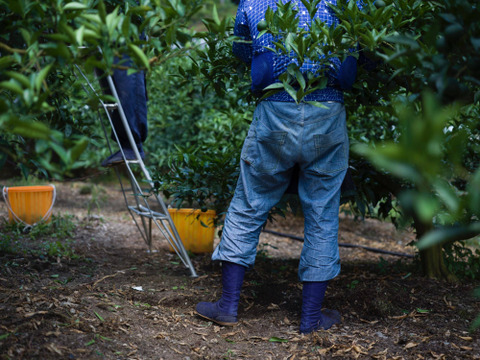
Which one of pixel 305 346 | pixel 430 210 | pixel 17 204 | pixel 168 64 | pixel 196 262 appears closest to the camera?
pixel 430 210

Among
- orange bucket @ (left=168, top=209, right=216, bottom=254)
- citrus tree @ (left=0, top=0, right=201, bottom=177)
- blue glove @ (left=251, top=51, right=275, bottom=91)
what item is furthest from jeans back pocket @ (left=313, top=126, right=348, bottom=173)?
orange bucket @ (left=168, top=209, right=216, bottom=254)

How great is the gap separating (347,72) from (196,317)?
1.42 metres

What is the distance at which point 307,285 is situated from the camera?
88.2 inches

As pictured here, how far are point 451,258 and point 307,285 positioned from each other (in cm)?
112

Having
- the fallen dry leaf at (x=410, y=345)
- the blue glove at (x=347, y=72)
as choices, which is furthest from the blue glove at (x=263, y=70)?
the fallen dry leaf at (x=410, y=345)

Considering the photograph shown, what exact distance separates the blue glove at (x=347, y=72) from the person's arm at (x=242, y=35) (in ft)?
1.54

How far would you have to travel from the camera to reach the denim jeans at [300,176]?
7.00ft

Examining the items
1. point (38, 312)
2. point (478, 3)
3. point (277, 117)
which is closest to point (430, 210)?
point (478, 3)

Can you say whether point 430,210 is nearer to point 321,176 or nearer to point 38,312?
point 321,176

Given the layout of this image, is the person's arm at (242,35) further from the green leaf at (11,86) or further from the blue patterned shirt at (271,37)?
the green leaf at (11,86)

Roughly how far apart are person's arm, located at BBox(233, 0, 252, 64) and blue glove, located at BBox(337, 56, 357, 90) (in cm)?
47

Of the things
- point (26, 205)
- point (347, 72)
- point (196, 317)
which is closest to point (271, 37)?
point (347, 72)

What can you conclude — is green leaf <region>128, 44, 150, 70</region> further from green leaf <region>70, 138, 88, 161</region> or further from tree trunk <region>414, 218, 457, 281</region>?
tree trunk <region>414, 218, 457, 281</region>

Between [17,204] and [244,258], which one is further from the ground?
[244,258]
